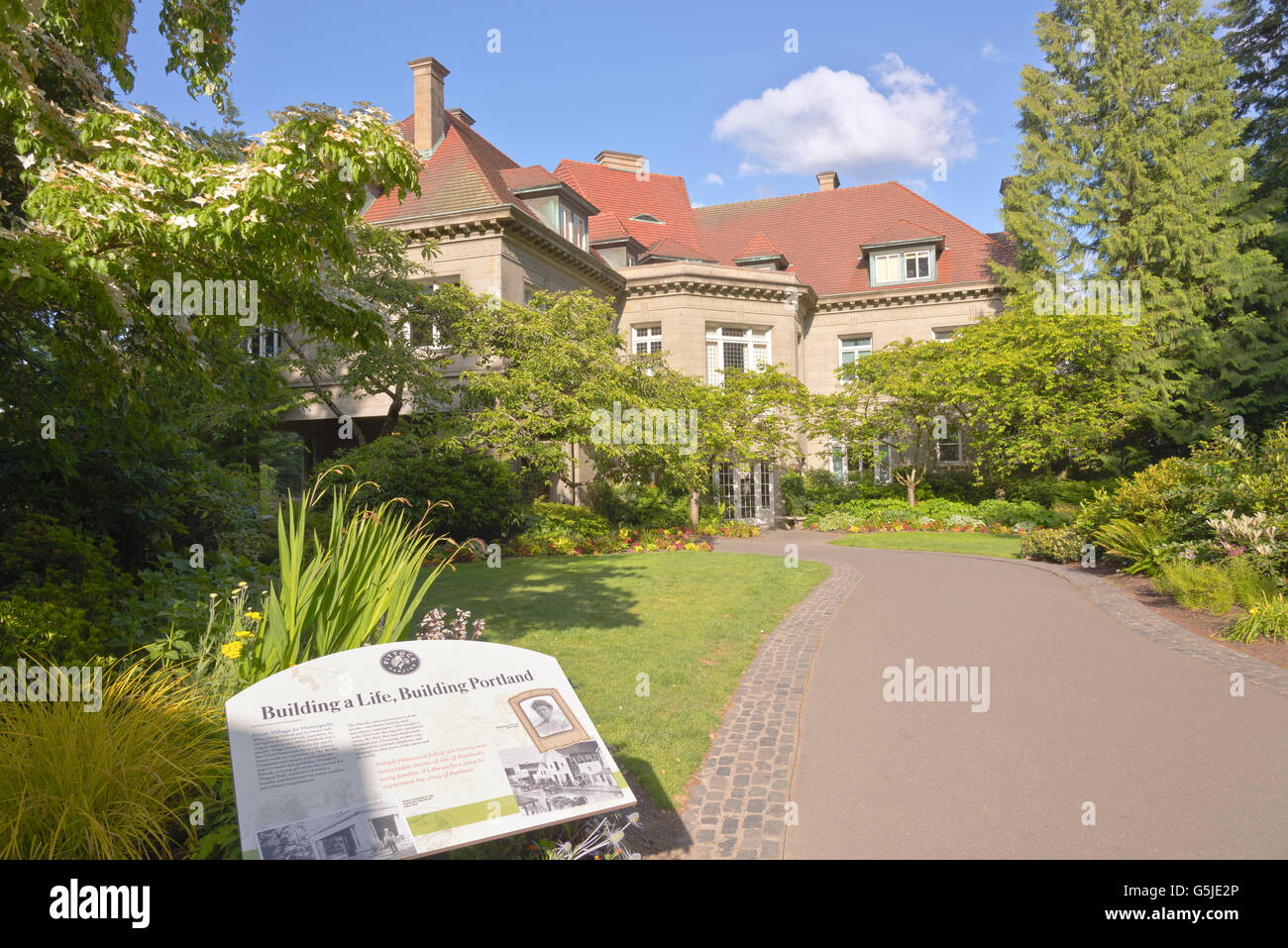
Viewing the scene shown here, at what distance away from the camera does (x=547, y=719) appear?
326 cm

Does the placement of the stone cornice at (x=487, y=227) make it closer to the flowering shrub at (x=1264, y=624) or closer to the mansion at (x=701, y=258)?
the mansion at (x=701, y=258)

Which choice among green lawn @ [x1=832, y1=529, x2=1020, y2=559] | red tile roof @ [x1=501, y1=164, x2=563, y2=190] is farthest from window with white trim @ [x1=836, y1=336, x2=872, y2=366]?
red tile roof @ [x1=501, y1=164, x2=563, y2=190]

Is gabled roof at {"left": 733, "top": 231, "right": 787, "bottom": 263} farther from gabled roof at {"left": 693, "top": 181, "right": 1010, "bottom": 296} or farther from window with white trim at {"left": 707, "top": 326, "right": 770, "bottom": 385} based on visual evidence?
window with white trim at {"left": 707, "top": 326, "right": 770, "bottom": 385}

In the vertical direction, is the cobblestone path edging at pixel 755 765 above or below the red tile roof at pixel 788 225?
below

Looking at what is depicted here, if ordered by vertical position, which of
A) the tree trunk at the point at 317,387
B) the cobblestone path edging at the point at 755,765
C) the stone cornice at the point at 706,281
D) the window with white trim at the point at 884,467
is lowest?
the cobblestone path edging at the point at 755,765

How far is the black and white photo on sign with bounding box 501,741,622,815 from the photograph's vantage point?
2926 mm

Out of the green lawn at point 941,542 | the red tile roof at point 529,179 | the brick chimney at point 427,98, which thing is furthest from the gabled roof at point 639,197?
the green lawn at point 941,542

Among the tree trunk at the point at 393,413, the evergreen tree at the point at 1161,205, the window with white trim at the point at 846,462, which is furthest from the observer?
the window with white trim at the point at 846,462

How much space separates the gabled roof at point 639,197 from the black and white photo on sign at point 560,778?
3086cm

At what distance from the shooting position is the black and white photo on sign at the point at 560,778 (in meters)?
2.93

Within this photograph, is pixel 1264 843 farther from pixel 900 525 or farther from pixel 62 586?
pixel 900 525

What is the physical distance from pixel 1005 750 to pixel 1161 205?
28093 mm

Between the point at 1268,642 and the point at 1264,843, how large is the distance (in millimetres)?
5637

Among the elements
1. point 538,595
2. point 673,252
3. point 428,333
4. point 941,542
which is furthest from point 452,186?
point 941,542
